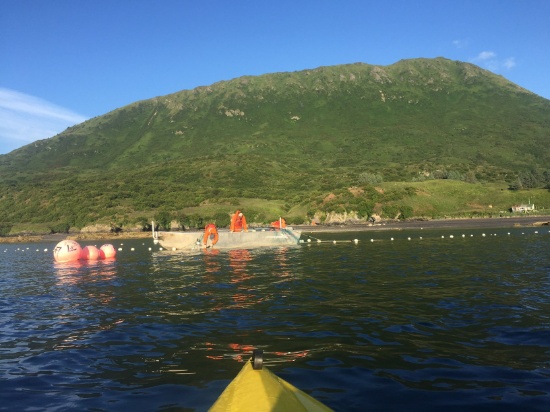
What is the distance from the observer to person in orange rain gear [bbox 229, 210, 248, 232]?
41591mm

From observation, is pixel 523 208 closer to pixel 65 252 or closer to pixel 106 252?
pixel 106 252

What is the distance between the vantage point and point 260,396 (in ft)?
15.7

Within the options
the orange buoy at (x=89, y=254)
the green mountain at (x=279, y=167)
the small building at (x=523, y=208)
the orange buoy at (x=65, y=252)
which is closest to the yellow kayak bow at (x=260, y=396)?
the orange buoy at (x=65, y=252)

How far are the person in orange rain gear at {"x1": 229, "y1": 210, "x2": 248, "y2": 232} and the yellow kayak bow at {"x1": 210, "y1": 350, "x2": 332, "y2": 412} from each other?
3584 cm

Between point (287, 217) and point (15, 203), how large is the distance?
74.5m

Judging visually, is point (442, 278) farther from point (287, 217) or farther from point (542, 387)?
point (287, 217)

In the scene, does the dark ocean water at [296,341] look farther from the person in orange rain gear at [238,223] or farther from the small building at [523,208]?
the small building at [523,208]

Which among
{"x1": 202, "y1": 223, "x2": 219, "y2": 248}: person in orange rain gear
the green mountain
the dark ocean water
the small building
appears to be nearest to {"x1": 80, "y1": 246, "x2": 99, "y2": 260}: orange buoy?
{"x1": 202, "y1": 223, "x2": 219, "y2": 248}: person in orange rain gear

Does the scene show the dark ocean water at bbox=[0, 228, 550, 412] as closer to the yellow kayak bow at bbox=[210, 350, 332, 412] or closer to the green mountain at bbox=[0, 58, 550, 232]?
the yellow kayak bow at bbox=[210, 350, 332, 412]

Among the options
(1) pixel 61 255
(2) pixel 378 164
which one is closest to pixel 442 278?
(1) pixel 61 255

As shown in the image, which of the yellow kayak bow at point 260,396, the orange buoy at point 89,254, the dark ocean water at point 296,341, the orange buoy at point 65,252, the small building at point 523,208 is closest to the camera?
the yellow kayak bow at point 260,396

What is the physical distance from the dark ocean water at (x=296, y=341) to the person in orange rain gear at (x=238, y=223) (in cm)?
2212

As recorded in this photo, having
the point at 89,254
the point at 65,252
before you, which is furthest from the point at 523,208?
the point at 65,252

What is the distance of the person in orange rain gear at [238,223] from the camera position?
41591mm
